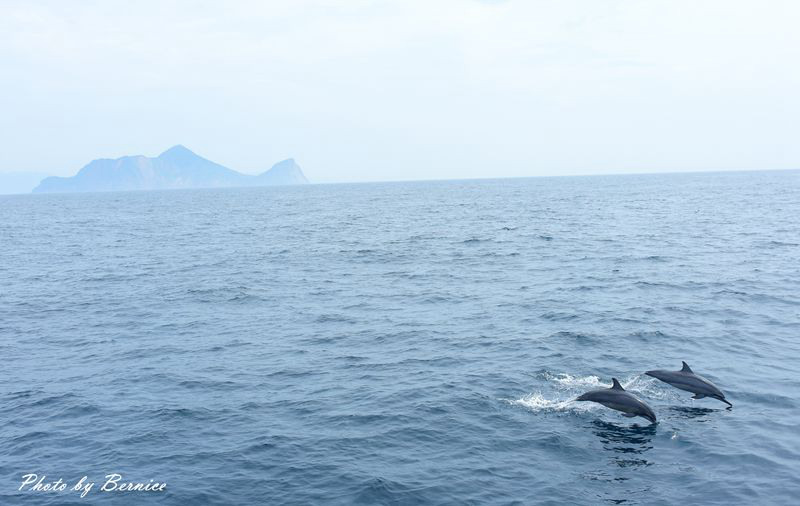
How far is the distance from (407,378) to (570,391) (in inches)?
270

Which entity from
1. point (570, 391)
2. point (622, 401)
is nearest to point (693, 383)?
point (622, 401)

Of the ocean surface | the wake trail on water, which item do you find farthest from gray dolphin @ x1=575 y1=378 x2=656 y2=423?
the wake trail on water

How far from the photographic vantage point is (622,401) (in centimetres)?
2019

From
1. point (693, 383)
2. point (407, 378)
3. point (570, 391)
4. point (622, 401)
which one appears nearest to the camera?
point (622, 401)

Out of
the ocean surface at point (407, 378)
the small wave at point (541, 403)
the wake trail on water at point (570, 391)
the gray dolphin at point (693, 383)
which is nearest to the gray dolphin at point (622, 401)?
the ocean surface at point (407, 378)

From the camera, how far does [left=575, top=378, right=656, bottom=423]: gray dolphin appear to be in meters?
20.0

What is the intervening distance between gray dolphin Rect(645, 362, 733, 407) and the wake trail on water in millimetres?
812

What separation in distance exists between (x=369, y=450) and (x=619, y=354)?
13980 millimetres

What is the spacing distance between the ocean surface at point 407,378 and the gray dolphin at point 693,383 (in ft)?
1.89

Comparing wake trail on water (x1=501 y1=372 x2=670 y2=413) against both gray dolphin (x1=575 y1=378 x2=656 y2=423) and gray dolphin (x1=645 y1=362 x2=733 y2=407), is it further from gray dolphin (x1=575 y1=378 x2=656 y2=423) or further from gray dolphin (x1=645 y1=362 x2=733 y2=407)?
gray dolphin (x1=575 y1=378 x2=656 y2=423)

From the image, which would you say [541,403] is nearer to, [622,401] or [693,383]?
[622,401]

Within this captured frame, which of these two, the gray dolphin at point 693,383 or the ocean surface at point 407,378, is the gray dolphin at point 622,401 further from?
the gray dolphin at point 693,383

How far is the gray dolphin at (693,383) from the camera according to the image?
21812mm

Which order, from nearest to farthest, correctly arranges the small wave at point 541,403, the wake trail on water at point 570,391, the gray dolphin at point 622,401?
the gray dolphin at point 622,401
the small wave at point 541,403
the wake trail on water at point 570,391
